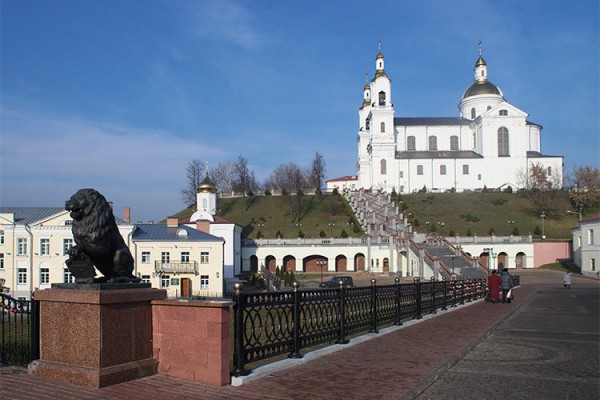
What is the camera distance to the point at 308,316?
10203mm

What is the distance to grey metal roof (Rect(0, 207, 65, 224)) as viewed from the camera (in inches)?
1886

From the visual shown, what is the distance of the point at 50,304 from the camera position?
23.9 ft

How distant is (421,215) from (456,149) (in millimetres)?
24656

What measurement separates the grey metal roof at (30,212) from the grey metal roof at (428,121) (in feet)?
219

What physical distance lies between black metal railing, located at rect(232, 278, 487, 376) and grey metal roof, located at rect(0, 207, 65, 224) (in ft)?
132

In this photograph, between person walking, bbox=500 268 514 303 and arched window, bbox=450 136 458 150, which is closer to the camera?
person walking, bbox=500 268 514 303

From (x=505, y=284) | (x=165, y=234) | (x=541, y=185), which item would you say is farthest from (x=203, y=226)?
(x=541, y=185)

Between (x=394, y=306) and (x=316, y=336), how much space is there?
4.90m

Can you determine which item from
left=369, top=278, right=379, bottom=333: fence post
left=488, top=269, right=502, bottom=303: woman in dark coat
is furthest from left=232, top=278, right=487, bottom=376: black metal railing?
left=488, top=269, right=502, bottom=303: woman in dark coat

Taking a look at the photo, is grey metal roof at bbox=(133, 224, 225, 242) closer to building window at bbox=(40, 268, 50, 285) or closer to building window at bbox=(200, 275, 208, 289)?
building window at bbox=(200, 275, 208, 289)

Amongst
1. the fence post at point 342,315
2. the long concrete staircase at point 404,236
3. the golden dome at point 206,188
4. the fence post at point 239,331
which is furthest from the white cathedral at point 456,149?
the fence post at point 239,331

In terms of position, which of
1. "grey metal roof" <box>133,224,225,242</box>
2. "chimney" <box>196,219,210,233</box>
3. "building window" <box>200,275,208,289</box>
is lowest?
"building window" <box>200,275,208,289</box>

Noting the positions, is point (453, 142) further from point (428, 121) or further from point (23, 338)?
point (23, 338)

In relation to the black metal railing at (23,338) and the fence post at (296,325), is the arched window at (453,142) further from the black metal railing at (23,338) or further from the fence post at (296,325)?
the black metal railing at (23,338)
